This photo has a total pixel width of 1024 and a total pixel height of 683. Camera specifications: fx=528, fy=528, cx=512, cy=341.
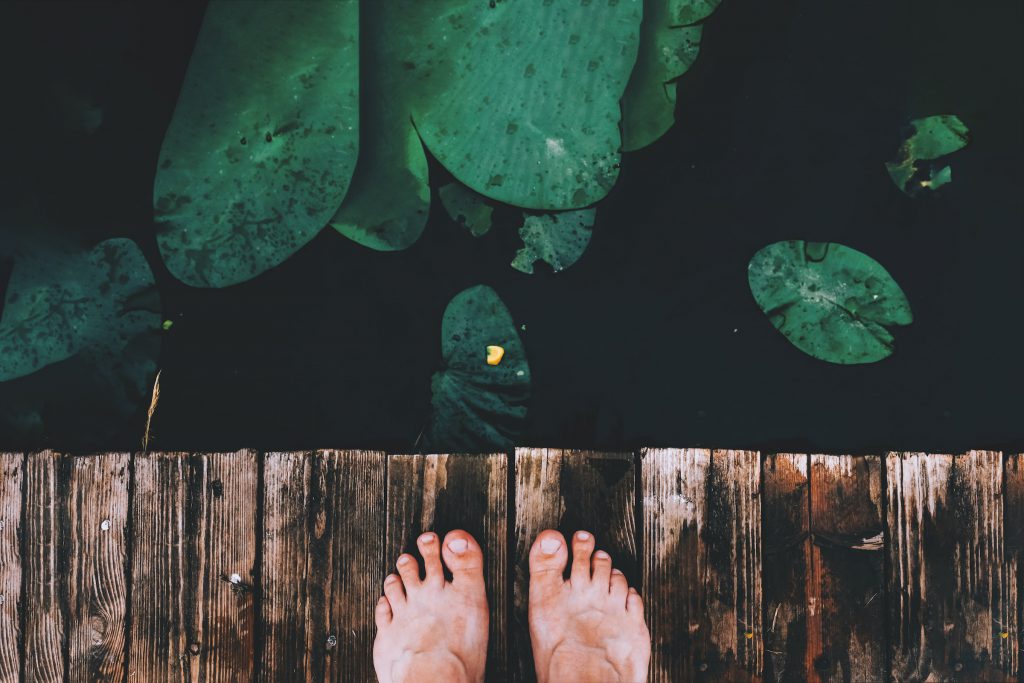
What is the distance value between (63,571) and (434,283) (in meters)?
0.95

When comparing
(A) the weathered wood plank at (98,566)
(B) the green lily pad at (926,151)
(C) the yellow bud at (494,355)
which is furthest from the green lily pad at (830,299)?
(A) the weathered wood plank at (98,566)

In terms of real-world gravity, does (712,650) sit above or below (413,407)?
below

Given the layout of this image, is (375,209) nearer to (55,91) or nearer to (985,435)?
(55,91)

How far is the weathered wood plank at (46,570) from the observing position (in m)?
1.05

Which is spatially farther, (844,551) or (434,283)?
(434,283)

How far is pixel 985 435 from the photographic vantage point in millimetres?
1209

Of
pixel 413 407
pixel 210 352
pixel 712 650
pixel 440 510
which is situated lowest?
pixel 712 650

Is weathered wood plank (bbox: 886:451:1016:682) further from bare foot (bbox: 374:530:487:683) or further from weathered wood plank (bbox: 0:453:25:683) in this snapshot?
weathered wood plank (bbox: 0:453:25:683)

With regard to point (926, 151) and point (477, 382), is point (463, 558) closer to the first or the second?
point (477, 382)

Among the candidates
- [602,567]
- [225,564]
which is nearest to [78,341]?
[225,564]

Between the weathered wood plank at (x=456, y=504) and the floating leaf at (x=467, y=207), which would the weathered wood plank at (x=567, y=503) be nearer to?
the weathered wood plank at (x=456, y=504)

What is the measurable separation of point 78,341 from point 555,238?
1.07m

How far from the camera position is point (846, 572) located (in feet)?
3.56

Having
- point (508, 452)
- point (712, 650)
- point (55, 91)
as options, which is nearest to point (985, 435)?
point (712, 650)
